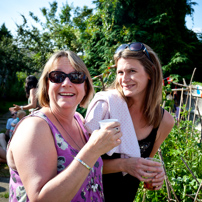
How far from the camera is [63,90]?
1.34m

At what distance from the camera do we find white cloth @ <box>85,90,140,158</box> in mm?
1542

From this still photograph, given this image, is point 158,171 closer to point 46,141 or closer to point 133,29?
point 46,141

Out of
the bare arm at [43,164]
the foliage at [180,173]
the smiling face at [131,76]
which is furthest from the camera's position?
the foliage at [180,173]

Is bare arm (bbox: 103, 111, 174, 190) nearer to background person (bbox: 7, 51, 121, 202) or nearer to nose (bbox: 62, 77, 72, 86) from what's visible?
background person (bbox: 7, 51, 121, 202)

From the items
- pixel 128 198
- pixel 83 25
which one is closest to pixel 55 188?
pixel 128 198

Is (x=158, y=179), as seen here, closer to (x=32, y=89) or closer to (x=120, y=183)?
(x=120, y=183)

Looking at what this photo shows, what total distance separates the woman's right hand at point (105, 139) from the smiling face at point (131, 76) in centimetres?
57

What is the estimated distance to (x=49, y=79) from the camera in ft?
4.51

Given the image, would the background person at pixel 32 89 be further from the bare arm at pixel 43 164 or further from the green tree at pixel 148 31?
the green tree at pixel 148 31

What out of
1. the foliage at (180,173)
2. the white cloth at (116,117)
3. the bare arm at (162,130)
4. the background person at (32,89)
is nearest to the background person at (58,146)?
the white cloth at (116,117)

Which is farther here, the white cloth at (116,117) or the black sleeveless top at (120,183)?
the black sleeveless top at (120,183)

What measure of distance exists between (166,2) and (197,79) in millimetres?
4068

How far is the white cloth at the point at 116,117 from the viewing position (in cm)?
154

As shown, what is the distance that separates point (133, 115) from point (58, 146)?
2.93 feet
